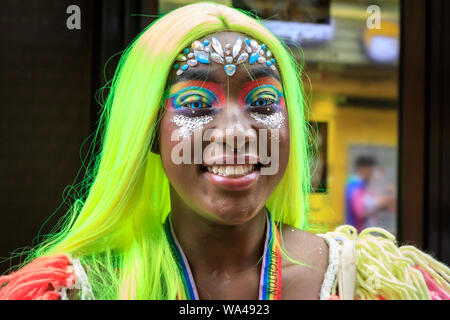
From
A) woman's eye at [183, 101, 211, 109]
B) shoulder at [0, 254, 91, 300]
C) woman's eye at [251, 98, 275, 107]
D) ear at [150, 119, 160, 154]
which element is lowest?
shoulder at [0, 254, 91, 300]

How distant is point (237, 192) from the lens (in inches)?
34.8

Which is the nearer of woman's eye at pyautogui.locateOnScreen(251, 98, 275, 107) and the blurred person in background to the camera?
woman's eye at pyautogui.locateOnScreen(251, 98, 275, 107)

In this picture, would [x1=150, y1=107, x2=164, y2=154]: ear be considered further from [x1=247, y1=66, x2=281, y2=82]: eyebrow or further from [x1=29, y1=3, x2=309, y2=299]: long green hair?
[x1=247, y1=66, x2=281, y2=82]: eyebrow

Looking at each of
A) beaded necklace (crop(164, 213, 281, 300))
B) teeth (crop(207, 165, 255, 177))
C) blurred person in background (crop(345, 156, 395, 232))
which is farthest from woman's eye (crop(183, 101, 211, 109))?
blurred person in background (crop(345, 156, 395, 232))

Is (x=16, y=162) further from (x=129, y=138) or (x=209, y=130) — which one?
(x=209, y=130)

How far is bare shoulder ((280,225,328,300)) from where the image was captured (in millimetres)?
974

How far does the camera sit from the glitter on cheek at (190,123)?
905 millimetres

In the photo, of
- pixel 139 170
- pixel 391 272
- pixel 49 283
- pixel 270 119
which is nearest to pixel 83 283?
pixel 49 283

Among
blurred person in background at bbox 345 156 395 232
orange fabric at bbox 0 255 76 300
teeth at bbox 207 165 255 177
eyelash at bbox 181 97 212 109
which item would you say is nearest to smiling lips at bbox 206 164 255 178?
teeth at bbox 207 165 255 177

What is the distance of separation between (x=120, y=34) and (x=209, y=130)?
23.1 inches

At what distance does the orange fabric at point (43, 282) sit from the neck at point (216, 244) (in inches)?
8.4

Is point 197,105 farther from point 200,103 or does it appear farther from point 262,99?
point 262,99

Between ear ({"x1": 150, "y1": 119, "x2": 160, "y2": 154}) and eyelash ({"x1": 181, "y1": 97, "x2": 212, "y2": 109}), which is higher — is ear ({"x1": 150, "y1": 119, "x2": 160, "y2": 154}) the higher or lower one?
the lower one

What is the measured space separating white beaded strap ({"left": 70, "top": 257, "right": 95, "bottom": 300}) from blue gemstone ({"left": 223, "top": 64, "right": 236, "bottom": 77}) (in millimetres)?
432
